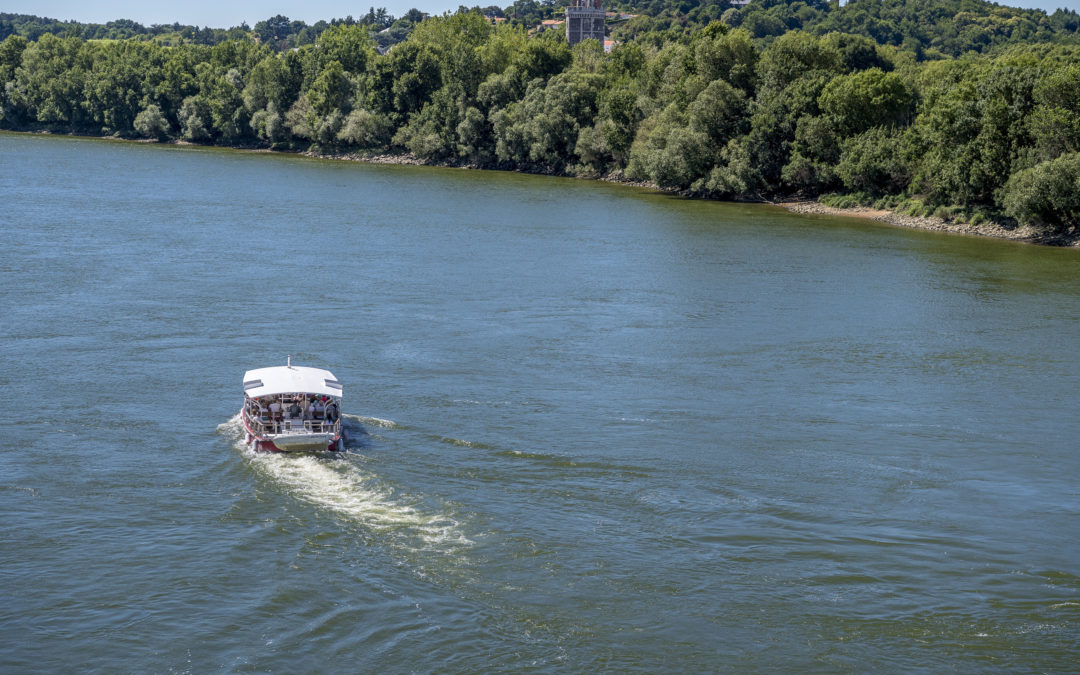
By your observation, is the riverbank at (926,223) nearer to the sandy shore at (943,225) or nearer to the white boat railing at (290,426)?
the sandy shore at (943,225)

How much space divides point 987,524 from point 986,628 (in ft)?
15.3

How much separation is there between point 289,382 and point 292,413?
82cm

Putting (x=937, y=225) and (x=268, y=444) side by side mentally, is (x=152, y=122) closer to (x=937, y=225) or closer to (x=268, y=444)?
(x=937, y=225)

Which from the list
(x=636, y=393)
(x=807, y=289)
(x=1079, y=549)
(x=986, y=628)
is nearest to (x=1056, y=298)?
(x=807, y=289)

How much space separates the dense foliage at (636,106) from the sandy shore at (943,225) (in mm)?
1037

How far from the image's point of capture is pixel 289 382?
93.9 feet

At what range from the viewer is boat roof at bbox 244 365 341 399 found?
→ 28.0 m

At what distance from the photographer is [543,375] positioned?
34.5 m

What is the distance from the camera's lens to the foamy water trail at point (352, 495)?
23.5 m

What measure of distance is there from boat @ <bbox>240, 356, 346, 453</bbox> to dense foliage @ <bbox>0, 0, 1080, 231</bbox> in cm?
4779

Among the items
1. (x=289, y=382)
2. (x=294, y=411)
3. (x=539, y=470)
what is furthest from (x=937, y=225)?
(x=294, y=411)

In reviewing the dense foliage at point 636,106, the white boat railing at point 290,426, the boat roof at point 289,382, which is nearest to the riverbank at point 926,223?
the dense foliage at point 636,106

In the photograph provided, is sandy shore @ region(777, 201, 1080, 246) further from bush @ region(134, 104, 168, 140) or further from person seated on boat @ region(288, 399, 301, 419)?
bush @ region(134, 104, 168, 140)

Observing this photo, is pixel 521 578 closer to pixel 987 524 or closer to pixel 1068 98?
pixel 987 524
